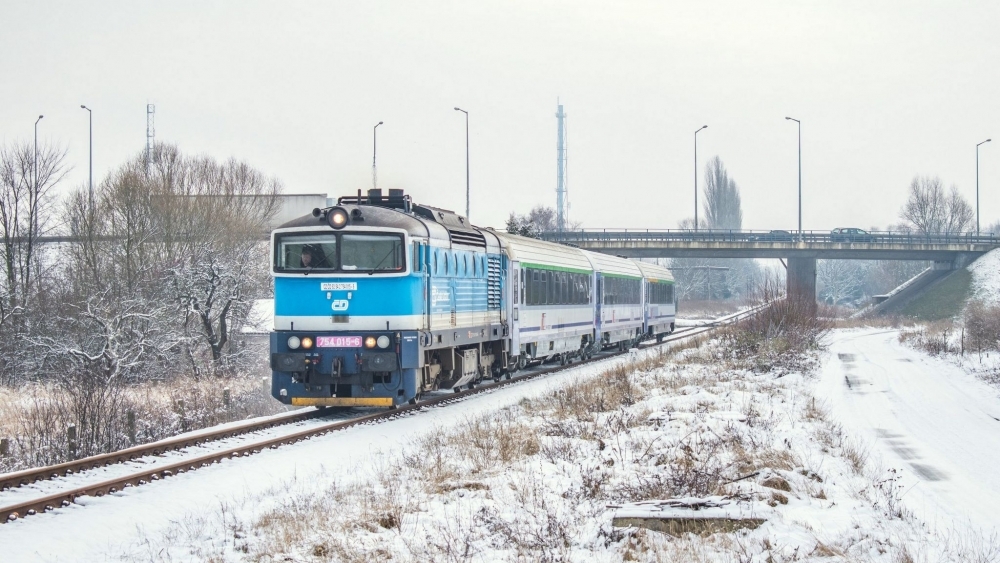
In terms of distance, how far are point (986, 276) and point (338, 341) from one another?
65083mm

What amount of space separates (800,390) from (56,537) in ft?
48.1

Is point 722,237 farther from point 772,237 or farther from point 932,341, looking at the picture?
point 932,341

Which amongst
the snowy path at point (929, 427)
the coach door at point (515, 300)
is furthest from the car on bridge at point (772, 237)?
the coach door at point (515, 300)

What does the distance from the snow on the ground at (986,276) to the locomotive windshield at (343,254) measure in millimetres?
56241

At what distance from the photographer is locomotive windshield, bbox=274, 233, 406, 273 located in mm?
14977

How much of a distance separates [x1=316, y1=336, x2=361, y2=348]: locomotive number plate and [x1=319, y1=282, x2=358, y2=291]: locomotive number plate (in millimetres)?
790

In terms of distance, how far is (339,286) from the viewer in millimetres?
15047

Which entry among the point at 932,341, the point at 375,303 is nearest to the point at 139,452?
the point at 375,303

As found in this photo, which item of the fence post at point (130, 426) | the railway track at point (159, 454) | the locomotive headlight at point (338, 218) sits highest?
the locomotive headlight at point (338, 218)

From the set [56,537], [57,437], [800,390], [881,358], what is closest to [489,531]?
[56,537]

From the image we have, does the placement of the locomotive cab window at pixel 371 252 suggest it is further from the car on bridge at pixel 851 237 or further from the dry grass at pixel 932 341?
the car on bridge at pixel 851 237

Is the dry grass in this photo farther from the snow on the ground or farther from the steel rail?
the steel rail

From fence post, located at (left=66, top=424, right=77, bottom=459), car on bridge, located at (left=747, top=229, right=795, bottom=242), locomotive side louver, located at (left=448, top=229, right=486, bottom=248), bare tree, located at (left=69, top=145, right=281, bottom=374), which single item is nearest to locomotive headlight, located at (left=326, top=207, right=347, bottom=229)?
locomotive side louver, located at (left=448, top=229, right=486, bottom=248)

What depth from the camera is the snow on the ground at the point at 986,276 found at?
208ft
